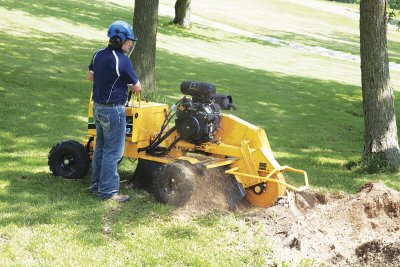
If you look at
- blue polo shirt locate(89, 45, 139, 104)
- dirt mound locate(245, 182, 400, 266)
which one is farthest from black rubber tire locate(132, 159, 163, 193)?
dirt mound locate(245, 182, 400, 266)

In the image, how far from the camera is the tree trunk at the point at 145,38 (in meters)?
13.6

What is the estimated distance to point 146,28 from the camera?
44.8 feet

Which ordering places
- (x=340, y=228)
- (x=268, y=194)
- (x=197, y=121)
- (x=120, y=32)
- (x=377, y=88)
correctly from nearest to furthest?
(x=340, y=228)
(x=120, y=32)
(x=197, y=121)
(x=268, y=194)
(x=377, y=88)

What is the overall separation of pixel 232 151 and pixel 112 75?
68.6 inches

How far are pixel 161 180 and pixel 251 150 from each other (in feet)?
3.82

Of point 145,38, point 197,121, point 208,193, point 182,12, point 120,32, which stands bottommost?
point 208,193

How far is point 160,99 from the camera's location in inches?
530

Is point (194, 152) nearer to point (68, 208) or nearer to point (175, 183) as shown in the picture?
point (175, 183)

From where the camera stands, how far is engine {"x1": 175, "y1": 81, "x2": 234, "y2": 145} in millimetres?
7418

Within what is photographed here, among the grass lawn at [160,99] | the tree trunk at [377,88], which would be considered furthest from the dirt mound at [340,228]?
the tree trunk at [377,88]

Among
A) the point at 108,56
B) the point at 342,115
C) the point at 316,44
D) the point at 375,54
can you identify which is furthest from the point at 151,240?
the point at 316,44

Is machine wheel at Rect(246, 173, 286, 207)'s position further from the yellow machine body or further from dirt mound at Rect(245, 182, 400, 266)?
dirt mound at Rect(245, 182, 400, 266)

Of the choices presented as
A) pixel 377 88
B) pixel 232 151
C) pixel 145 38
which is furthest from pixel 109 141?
pixel 145 38

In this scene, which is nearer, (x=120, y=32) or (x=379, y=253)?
(x=379, y=253)
